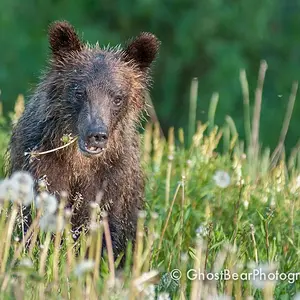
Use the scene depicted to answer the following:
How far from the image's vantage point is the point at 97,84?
789 cm

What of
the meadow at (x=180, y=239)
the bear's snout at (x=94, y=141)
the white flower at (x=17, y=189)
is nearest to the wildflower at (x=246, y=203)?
the meadow at (x=180, y=239)

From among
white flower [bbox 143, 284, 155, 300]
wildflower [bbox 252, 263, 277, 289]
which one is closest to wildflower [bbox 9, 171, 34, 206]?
white flower [bbox 143, 284, 155, 300]

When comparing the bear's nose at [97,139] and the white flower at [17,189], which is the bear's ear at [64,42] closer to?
the bear's nose at [97,139]

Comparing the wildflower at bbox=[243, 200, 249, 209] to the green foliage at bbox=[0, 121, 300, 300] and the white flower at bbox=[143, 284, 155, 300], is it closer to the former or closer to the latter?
the green foliage at bbox=[0, 121, 300, 300]

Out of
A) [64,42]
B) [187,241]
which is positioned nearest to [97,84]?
[64,42]

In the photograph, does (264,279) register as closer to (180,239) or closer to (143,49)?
(180,239)

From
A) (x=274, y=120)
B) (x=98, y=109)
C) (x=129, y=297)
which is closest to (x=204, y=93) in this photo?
(x=274, y=120)

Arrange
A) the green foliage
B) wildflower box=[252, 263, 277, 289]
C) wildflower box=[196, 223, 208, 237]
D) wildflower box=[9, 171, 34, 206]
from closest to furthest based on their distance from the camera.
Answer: wildflower box=[252, 263, 277, 289], the green foliage, wildflower box=[9, 171, 34, 206], wildflower box=[196, 223, 208, 237]

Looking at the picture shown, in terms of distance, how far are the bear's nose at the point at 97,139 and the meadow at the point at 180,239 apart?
46 cm

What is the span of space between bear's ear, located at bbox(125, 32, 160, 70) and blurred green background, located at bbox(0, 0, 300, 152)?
13.8 metres

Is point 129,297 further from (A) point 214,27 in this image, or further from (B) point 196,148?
(A) point 214,27

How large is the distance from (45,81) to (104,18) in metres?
17.9

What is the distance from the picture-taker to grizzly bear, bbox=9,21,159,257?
25.3 ft

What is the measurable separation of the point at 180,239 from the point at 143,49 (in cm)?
155
